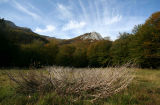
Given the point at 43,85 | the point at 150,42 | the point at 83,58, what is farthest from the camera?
the point at 83,58

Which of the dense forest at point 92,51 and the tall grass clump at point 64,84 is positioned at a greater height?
the dense forest at point 92,51

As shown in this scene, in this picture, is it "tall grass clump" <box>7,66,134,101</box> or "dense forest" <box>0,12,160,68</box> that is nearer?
"tall grass clump" <box>7,66,134,101</box>

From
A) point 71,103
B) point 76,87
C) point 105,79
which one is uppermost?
point 105,79

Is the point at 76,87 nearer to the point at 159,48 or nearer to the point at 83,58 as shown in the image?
the point at 159,48

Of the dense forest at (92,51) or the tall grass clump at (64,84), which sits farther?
the dense forest at (92,51)

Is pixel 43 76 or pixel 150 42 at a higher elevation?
pixel 150 42

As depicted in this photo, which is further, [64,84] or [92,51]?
[92,51]

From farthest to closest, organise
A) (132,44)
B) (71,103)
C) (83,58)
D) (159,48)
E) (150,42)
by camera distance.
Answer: (83,58), (132,44), (150,42), (159,48), (71,103)

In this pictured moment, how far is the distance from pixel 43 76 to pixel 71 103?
1.32 meters

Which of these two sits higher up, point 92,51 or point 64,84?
point 92,51

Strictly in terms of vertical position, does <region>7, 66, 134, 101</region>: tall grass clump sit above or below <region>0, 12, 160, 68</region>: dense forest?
below

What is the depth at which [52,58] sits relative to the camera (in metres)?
27.6

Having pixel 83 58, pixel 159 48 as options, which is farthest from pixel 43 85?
pixel 83 58

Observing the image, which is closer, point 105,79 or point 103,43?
point 105,79
